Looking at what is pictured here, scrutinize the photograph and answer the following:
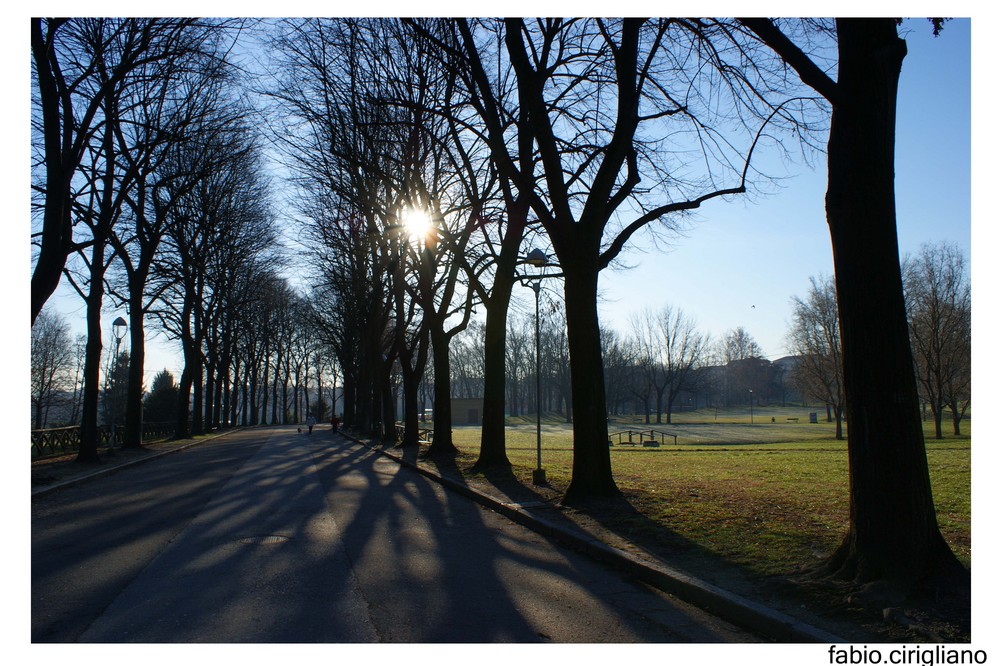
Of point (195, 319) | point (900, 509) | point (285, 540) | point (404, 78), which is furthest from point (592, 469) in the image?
point (195, 319)

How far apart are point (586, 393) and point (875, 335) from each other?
576cm

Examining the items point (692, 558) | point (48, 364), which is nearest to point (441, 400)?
point (692, 558)

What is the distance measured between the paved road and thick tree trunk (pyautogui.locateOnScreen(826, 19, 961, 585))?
1.52m

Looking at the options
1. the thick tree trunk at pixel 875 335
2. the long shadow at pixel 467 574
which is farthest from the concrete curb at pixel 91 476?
the thick tree trunk at pixel 875 335

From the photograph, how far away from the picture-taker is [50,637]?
4.95 meters

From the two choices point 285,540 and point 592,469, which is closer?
point 285,540

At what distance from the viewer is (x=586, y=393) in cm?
1116

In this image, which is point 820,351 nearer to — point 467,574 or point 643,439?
point 643,439

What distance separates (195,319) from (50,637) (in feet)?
116

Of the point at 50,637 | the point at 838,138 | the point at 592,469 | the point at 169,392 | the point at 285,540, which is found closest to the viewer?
the point at 50,637

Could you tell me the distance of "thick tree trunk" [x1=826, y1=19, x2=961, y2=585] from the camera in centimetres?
549

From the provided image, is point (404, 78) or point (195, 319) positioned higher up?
point (404, 78)

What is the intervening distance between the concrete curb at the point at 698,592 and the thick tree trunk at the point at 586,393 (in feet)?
4.65
